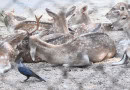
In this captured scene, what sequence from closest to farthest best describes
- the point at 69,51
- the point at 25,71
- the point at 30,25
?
the point at 25,71 → the point at 69,51 → the point at 30,25

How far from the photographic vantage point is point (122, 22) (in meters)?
4.71

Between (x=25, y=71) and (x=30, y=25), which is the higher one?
(x=30, y=25)

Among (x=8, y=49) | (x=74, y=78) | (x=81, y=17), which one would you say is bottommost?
(x=74, y=78)

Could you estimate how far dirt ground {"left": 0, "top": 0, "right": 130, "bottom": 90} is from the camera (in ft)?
9.59

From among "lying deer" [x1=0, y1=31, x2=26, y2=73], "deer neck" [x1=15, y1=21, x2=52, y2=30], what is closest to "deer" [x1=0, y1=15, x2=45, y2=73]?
"lying deer" [x1=0, y1=31, x2=26, y2=73]

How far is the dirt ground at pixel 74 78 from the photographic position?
9.59ft

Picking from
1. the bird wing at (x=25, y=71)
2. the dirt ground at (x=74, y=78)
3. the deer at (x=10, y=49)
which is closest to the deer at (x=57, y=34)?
the deer at (x=10, y=49)

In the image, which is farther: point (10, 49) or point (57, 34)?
point (57, 34)

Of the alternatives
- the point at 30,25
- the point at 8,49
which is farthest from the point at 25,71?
the point at 30,25

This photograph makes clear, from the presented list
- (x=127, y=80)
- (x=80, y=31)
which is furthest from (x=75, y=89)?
(x=80, y=31)

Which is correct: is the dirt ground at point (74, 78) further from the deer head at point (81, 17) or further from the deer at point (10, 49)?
the deer head at point (81, 17)

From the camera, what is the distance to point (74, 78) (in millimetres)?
3121

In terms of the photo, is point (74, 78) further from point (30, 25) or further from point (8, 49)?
point (30, 25)

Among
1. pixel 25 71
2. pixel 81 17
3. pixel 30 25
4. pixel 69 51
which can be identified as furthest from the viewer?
pixel 81 17
